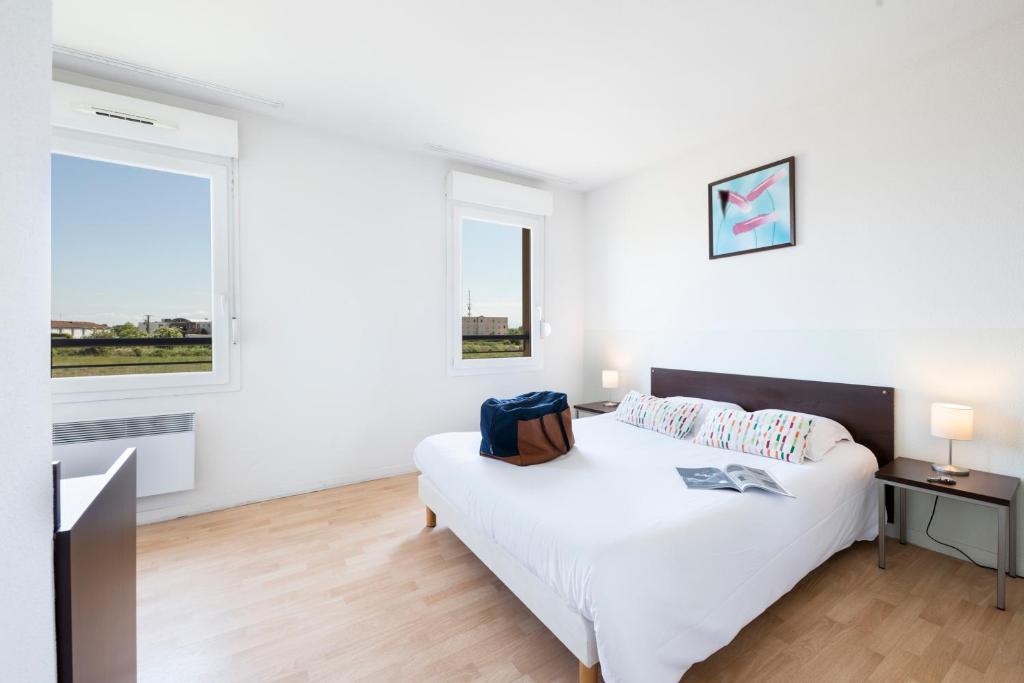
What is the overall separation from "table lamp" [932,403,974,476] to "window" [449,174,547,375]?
2.97 metres

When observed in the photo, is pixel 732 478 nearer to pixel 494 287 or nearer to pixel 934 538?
pixel 934 538

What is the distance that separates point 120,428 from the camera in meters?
2.59

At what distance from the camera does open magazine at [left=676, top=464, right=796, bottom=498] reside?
1.87 meters

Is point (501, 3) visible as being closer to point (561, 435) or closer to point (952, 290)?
point (561, 435)

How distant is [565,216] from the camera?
4609 mm

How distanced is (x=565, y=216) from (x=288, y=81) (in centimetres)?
284

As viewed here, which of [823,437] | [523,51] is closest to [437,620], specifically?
[823,437]

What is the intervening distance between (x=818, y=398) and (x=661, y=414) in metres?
1.01

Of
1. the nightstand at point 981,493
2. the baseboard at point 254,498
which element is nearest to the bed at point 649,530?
the nightstand at point 981,493

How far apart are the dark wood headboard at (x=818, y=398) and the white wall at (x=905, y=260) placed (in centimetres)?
7

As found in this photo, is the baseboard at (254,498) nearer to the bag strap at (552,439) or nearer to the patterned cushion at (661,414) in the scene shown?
the bag strap at (552,439)

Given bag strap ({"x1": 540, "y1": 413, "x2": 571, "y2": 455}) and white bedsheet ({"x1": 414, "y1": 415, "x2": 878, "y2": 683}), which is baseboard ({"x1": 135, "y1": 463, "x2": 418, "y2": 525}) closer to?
white bedsheet ({"x1": 414, "y1": 415, "x2": 878, "y2": 683})

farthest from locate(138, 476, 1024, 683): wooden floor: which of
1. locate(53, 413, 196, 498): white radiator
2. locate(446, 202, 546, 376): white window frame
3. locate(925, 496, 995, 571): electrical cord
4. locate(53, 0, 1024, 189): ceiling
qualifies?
locate(53, 0, 1024, 189): ceiling

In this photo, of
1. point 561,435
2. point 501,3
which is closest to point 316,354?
point 561,435
